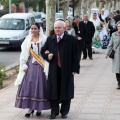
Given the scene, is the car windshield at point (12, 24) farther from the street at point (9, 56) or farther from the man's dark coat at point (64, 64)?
the man's dark coat at point (64, 64)

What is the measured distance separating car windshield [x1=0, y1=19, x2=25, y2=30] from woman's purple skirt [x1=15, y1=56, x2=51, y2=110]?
16.4 meters

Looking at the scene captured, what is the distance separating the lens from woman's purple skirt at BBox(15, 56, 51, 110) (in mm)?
8070

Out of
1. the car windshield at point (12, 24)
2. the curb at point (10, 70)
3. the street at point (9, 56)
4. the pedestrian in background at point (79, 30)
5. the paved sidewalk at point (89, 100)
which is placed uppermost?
the pedestrian in background at point (79, 30)

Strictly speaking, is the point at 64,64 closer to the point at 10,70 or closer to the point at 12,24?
the point at 10,70

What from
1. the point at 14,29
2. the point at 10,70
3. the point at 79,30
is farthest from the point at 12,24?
the point at 79,30

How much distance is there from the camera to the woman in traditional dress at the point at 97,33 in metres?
21.7

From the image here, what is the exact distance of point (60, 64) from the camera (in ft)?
26.5

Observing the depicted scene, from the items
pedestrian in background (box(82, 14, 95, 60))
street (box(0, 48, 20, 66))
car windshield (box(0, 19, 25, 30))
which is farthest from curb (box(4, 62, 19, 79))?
car windshield (box(0, 19, 25, 30))

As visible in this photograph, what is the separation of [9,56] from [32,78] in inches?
521

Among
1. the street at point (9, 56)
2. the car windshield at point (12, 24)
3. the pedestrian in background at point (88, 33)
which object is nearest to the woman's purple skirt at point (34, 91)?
the pedestrian in background at point (88, 33)

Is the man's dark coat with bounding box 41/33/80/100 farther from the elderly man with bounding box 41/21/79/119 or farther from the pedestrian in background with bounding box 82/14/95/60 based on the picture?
the pedestrian in background with bounding box 82/14/95/60

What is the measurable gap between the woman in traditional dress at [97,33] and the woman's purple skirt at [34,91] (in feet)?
43.1

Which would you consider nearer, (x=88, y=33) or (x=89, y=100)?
(x=89, y=100)

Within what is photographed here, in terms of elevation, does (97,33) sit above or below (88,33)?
below
